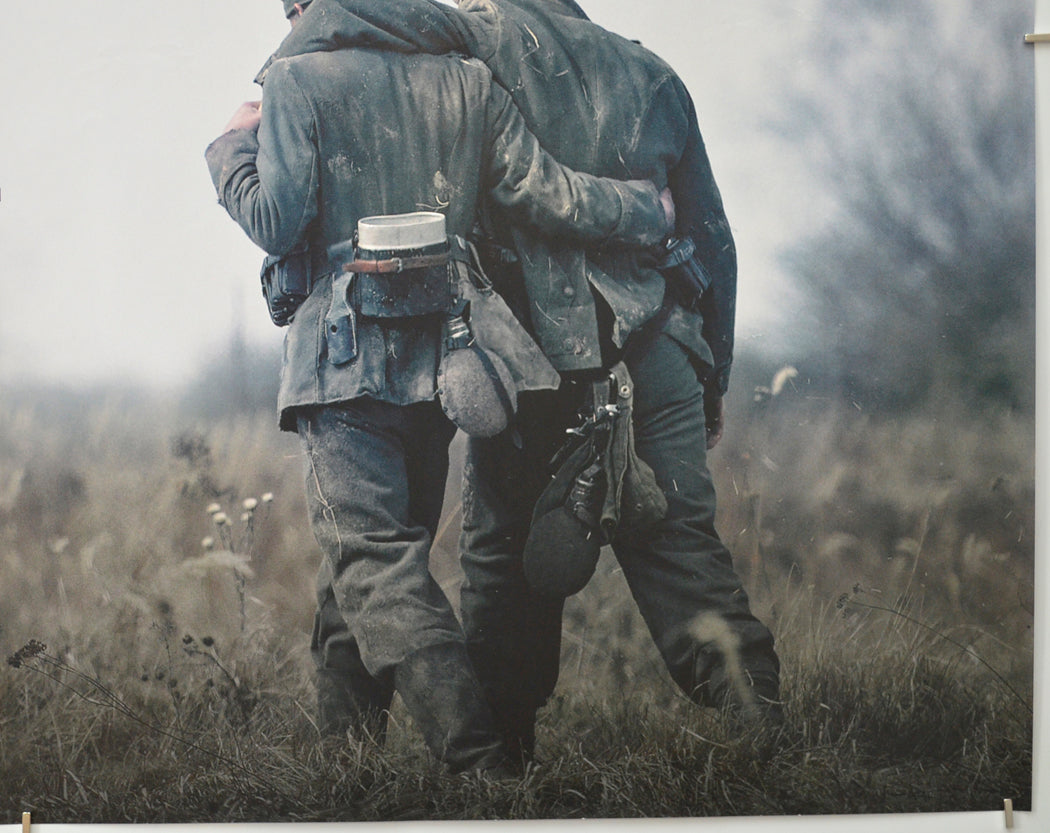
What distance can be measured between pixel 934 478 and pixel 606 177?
102cm

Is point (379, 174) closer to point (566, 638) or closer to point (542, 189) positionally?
point (542, 189)

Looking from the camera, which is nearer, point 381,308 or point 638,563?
point 381,308

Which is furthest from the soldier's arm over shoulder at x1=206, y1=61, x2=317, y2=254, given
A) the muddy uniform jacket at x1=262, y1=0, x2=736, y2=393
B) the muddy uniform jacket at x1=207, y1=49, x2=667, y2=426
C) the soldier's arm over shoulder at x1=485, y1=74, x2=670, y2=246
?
the soldier's arm over shoulder at x1=485, y1=74, x2=670, y2=246

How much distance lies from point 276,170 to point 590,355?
781 millimetres

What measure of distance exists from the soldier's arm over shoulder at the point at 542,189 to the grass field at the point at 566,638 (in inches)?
20.6

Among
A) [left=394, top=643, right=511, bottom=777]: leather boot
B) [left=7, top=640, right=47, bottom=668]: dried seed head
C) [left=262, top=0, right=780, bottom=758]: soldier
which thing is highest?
[left=262, top=0, right=780, bottom=758]: soldier

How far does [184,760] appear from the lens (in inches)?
84.9

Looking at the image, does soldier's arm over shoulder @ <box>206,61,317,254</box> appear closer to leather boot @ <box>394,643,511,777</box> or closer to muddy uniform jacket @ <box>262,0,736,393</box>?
muddy uniform jacket @ <box>262,0,736,393</box>

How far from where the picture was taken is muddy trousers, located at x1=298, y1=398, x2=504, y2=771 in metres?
2.12

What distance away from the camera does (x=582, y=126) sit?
7.36 ft

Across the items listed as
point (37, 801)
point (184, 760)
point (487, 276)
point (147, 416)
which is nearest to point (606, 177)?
point (487, 276)

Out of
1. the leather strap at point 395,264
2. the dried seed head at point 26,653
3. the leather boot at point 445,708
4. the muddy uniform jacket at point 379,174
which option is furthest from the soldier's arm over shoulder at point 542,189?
the dried seed head at point 26,653

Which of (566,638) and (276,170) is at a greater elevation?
(276,170)

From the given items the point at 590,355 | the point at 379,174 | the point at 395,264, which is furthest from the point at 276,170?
the point at 590,355
